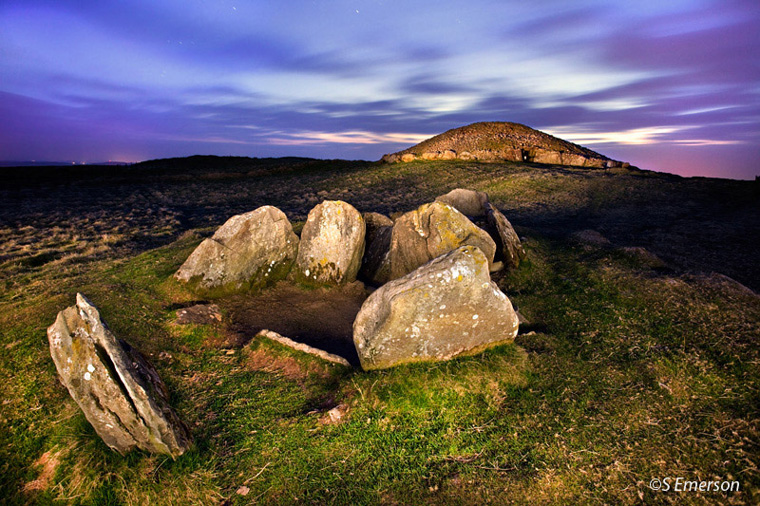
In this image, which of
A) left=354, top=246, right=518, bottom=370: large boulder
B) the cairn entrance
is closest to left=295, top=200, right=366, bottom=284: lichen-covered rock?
the cairn entrance

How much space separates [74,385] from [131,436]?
820 millimetres

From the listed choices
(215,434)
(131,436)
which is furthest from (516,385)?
(131,436)

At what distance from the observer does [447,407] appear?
5094 mm

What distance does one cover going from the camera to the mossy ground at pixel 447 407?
13.3ft

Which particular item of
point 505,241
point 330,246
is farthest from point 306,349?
point 505,241

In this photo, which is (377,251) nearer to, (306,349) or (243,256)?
(243,256)

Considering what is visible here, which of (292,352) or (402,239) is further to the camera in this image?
(402,239)

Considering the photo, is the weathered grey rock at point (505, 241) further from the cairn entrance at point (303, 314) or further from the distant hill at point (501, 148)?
the distant hill at point (501, 148)

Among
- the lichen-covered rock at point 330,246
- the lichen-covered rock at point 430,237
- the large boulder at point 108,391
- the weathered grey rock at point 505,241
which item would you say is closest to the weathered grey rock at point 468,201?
the weathered grey rock at point 505,241

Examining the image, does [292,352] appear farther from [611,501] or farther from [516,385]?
[611,501]

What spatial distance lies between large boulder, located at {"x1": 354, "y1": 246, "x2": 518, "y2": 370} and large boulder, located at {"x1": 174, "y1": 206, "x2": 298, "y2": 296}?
12.9 ft

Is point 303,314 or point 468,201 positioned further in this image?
point 468,201

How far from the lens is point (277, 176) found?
3906 cm

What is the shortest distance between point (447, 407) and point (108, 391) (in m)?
3.90
